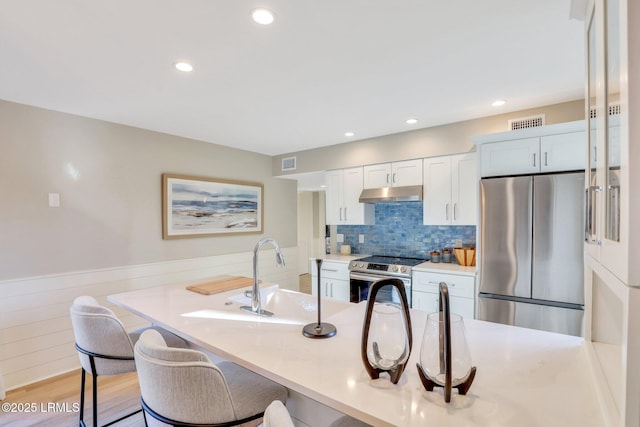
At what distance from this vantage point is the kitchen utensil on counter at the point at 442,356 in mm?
896

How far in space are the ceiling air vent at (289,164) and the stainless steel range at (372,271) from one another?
173 centimetres

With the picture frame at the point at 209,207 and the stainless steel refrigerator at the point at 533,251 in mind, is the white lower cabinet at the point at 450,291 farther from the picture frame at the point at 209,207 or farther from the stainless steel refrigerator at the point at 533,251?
the picture frame at the point at 209,207

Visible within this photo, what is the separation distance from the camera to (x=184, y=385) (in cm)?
100

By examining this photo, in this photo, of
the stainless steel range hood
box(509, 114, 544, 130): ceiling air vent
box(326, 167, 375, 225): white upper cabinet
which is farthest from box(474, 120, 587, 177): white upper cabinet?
box(326, 167, 375, 225): white upper cabinet

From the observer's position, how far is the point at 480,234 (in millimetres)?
2783

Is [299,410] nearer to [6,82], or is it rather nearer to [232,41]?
[232,41]

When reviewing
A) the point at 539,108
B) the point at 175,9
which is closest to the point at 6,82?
the point at 175,9

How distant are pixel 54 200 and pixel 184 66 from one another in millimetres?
1882

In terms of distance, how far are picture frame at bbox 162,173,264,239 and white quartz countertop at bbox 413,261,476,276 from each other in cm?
242

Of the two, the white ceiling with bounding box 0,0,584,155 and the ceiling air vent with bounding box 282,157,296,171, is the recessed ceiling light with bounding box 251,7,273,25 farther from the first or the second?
the ceiling air vent with bounding box 282,157,296,171

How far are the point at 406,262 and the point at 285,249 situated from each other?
2067 mm

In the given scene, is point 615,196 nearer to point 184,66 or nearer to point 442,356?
point 442,356

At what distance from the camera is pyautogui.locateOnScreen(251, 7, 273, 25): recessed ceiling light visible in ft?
4.91

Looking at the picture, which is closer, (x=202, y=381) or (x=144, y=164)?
(x=202, y=381)
